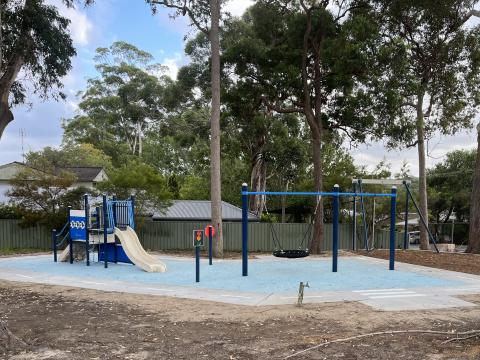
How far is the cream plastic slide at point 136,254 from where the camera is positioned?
1240cm

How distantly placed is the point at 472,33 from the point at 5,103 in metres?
17.0

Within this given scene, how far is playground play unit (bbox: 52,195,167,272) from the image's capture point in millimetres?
13523

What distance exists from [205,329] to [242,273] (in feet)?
17.8

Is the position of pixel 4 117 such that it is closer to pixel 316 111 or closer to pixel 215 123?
pixel 215 123

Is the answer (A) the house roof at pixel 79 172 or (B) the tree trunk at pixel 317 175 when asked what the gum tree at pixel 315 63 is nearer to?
(B) the tree trunk at pixel 317 175

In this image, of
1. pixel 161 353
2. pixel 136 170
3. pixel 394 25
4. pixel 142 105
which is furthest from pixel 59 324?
pixel 142 105

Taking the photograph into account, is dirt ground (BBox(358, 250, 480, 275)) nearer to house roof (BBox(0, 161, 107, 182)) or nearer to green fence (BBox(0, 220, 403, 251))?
green fence (BBox(0, 220, 403, 251))

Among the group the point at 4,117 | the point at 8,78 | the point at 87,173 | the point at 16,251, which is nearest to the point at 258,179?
the point at 87,173

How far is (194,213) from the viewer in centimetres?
2459

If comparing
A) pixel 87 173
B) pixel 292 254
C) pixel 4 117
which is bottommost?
pixel 292 254

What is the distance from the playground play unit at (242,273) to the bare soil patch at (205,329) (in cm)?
74

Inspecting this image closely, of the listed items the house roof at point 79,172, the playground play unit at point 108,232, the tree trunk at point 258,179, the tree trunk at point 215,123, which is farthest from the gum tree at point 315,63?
the house roof at point 79,172

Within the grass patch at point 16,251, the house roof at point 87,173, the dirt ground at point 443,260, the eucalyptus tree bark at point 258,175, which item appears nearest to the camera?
the dirt ground at point 443,260

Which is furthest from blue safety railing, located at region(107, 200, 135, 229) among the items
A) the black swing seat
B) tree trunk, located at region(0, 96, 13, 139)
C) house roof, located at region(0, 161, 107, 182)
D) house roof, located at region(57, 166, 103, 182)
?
house roof, located at region(57, 166, 103, 182)
